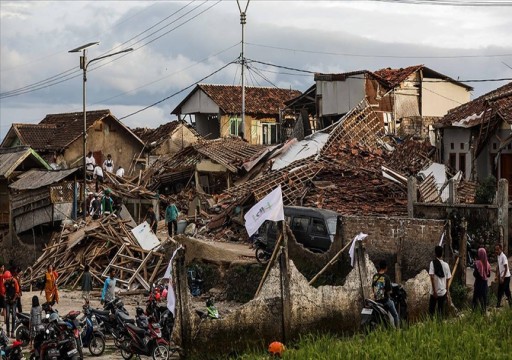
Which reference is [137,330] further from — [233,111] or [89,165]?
[233,111]

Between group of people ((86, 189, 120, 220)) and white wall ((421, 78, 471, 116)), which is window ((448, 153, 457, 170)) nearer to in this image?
white wall ((421, 78, 471, 116))

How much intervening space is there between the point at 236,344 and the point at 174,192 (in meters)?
26.2

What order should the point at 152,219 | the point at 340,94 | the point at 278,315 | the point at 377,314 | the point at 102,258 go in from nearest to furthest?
1. the point at 377,314
2. the point at 278,315
3. the point at 102,258
4. the point at 152,219
5. the point at 340,94

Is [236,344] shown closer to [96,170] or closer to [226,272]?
[226,272]

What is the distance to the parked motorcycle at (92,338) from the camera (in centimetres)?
2178

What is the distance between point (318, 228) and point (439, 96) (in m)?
25.3

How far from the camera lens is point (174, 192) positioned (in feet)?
149

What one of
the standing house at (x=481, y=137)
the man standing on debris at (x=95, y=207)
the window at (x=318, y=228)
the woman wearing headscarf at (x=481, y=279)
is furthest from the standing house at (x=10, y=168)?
the woman wearing headscarf at (x=481, y=279)

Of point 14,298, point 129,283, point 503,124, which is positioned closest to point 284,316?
point 14,298

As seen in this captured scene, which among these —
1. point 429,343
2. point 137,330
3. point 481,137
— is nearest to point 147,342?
point 137,330

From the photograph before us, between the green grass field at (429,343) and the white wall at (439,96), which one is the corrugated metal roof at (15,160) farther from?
the green grass field at (429,343)

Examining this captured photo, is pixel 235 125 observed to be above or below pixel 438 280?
above

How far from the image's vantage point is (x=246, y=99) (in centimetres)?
6119

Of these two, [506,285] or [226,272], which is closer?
[506,285]
